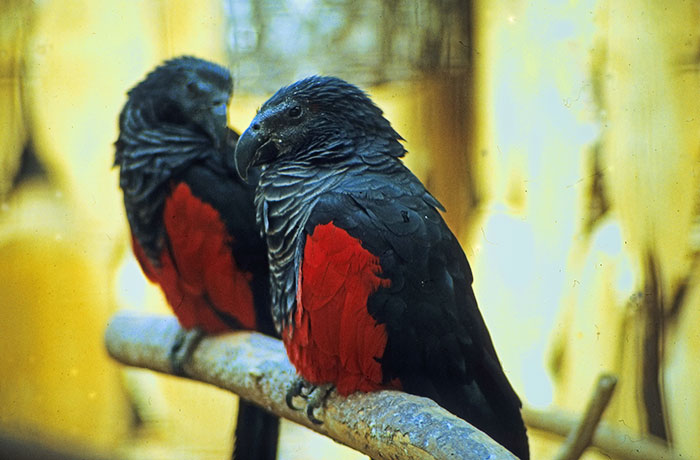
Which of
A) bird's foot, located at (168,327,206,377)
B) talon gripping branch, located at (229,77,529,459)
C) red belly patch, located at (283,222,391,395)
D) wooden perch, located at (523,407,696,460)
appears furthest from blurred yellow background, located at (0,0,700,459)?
bird's foot, located at (168,327,206,377)

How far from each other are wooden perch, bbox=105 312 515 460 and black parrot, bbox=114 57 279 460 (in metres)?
0.11

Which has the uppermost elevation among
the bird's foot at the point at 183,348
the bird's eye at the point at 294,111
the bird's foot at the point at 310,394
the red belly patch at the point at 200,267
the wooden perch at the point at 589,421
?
the bird's eye at the point at 294,111

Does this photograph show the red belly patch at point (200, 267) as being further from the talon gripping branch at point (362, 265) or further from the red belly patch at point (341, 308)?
the red belly patch at point (341, 308)

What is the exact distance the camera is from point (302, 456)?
5.38 feet

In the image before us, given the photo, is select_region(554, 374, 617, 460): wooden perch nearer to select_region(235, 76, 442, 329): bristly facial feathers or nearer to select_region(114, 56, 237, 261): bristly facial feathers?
select_region(235, 76, 442, 329): bristly facial feathers

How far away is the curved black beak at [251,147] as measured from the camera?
49.4 inches

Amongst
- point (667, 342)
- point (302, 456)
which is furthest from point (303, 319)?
point (667, 342)

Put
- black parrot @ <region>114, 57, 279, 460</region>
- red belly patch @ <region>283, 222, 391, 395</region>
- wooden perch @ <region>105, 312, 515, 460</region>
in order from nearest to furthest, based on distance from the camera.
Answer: wooden perch @ <region>105, 312, 515, 460</region> → red belly patch @ <region>283, 222, 391, 395</region> → black parrot @ <region>114, 57, 279, 460</region>

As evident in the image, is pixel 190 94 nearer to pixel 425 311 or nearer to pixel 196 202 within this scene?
pixel 196 202

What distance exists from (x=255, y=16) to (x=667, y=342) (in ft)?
3.97

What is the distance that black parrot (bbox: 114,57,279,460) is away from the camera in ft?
4.89

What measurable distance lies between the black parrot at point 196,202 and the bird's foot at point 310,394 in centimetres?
30

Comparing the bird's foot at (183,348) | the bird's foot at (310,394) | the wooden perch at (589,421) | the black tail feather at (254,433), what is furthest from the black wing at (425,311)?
the bird's foot at (183,348)

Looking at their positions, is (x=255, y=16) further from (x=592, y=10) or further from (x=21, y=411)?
(x=21, y=411)
